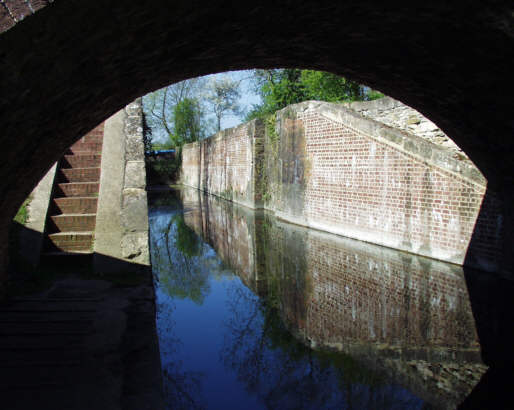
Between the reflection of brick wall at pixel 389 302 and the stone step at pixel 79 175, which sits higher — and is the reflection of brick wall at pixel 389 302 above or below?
below

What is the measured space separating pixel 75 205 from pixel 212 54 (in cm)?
380

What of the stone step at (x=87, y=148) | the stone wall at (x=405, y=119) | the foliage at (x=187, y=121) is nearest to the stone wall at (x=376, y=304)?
the stone wall at (x=405, y=119)

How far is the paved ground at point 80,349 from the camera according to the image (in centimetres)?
256

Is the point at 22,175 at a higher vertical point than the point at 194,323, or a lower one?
higher

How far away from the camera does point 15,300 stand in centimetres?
396

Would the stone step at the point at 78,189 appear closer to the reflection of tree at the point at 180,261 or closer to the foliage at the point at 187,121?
the reflection of tree at the point at 180,261

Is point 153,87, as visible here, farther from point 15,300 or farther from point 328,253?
point 328,253

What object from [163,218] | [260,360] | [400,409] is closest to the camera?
[400,409]

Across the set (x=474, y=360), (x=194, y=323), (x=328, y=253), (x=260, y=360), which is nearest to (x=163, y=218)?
(x=328, y=253)

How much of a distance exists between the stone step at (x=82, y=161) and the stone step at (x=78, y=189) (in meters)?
0.69

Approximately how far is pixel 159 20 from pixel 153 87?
151 centimetres

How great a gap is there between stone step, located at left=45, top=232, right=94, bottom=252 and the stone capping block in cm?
565

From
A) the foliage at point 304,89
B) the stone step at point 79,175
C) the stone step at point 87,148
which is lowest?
the stone step at point 79,175

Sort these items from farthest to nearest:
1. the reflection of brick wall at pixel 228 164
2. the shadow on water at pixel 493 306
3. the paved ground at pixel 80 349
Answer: the reflection of brick wall at pixel 228 164, the shadow on water at pixel 493 306, the paved ground at pixel 80 349
